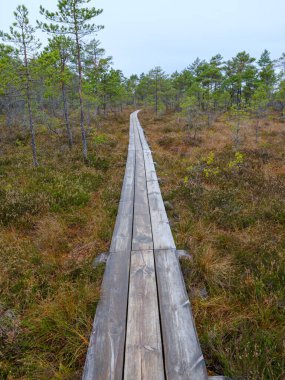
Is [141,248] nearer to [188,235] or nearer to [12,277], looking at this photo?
[188,235]

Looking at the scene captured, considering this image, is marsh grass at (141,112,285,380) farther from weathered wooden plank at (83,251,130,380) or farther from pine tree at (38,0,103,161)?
pine tree at (38,0,103,161)

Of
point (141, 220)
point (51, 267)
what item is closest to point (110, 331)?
point (51, 267)

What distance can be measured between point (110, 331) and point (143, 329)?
14.7 inches

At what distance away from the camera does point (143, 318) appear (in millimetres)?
2564

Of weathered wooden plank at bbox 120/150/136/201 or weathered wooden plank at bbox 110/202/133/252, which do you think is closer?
weathered wooden plank at bbox 110/202/133/252

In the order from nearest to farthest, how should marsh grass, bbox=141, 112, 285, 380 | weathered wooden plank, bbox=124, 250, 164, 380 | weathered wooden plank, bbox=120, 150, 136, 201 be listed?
weathered wooden plank, bbox=124, 250, 164, 380 → marsh grass, bbox=141, 112, 285, 380 → weathered wooden plank, bbox=120, 150, 136, 201

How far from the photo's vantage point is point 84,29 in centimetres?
1011

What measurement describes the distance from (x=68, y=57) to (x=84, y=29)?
425 centimetres

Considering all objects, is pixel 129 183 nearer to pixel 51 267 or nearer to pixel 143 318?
pixel 51 267

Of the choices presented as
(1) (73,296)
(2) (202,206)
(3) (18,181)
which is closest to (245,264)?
(2) (202,206)

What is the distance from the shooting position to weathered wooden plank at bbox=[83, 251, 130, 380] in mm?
2057

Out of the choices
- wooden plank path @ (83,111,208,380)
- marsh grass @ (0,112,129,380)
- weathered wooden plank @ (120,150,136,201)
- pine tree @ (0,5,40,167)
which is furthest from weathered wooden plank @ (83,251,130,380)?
pine tree @ (0,5,40,167)

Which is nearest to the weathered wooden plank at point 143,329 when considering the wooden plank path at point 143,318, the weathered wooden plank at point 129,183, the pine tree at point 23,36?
the wooden plank path at point 143,318

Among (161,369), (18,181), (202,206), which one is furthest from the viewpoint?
(18,181)
